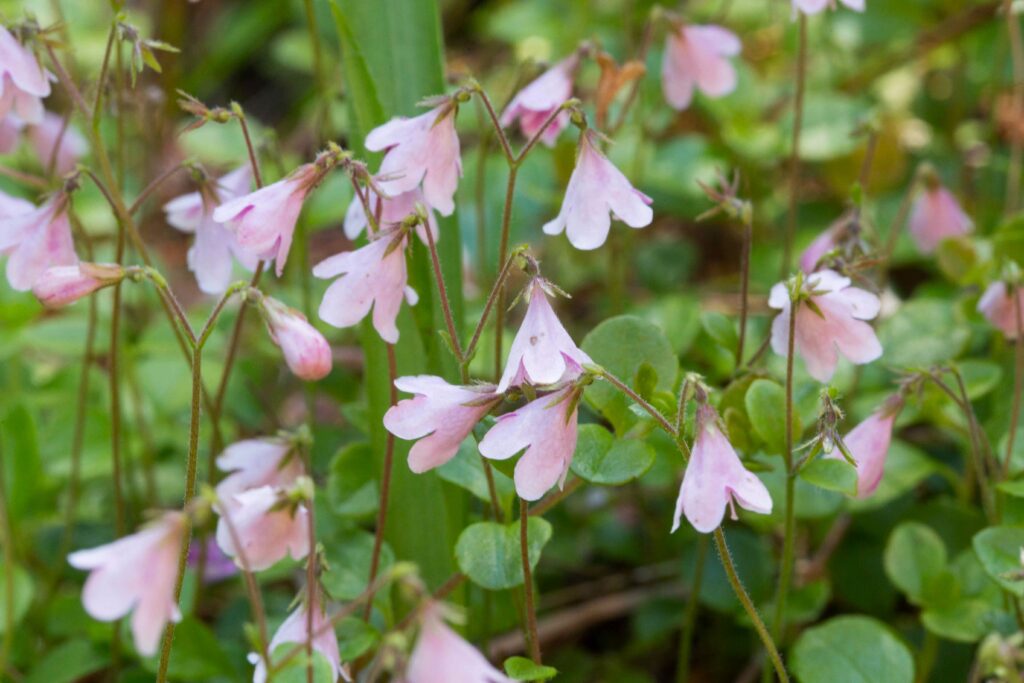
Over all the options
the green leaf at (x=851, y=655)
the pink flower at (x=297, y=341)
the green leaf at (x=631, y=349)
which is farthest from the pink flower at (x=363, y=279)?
the green leaf at (x=851, y=655)

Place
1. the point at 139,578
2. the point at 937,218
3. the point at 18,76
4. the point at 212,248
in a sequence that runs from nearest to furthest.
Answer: the point at 139,578
the point at 18,76
the point at 212,248
the point at 937,218

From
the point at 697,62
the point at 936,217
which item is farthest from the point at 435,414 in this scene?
the point at 936,217

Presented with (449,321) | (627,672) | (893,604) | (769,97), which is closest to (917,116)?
(769,97)

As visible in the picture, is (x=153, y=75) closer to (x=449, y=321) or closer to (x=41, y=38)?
(x=41, y=38)

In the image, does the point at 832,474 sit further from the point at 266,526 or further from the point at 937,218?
the point at 937,218

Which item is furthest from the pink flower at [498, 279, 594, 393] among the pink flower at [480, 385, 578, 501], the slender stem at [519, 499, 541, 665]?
the slender stem at [519, 499, 541, 665]

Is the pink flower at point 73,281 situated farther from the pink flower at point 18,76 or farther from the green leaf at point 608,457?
the green leaf at point 608,457
